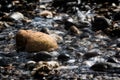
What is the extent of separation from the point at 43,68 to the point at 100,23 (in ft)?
8.11

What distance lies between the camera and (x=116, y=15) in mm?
8398

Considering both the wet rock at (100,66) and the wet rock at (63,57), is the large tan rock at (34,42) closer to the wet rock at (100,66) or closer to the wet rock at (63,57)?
the wet rock at (63,57)

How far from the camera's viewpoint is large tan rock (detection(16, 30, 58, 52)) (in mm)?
6598

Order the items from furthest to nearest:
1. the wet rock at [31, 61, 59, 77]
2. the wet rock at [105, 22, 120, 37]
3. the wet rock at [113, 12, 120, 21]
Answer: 1. the wet rock at [113, 12, 120, 21]
2. the wet rock at [105, 22, 120, 37]
3. the wet rock at [31, 61, 59, 77]

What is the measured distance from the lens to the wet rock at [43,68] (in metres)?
5.69

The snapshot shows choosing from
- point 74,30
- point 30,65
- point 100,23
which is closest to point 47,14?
point 74,30

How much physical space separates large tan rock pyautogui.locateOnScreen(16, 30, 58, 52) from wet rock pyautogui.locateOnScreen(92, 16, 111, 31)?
1.37 meters

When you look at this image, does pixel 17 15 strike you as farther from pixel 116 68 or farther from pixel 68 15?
pixel 116 68

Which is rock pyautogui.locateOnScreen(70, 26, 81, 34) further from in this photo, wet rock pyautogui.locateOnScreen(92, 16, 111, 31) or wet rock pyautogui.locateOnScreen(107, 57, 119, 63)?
wet rock pyautogui.locateOnScreen(107, 57, 119, 63)

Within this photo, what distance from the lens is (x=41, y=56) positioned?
626cm

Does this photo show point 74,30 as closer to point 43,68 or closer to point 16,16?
point 16,16

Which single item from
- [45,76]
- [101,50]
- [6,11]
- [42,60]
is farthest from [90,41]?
[6,11]

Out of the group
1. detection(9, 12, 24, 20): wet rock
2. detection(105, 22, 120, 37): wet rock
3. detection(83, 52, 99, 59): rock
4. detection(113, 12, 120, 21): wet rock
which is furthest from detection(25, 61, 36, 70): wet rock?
detection(113, 12, 120, 21): wet rock

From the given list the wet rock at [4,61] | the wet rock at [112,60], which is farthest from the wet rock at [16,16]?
the wet rock at [112,60]
